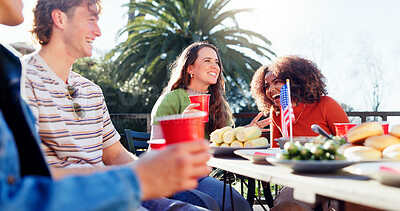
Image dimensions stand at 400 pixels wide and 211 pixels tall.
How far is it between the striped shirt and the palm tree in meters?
13.2

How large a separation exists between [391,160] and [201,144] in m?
0.96

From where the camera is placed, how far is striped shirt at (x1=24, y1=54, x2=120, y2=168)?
1.49 m

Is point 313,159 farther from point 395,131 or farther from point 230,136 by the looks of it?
point 230,136

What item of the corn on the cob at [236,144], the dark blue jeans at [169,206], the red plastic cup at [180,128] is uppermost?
the red plastic cup at [180,128]

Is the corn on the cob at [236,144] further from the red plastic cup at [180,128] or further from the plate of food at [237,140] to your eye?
the red plastic cup at [180,128]

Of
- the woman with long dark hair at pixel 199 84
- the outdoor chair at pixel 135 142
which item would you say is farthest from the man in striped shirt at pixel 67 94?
the outdoor chair at pixel 135 142

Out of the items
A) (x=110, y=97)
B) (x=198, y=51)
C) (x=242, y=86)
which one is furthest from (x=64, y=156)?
(x=110, y=97)

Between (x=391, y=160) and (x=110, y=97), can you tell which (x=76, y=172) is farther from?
(x=110, y=97)

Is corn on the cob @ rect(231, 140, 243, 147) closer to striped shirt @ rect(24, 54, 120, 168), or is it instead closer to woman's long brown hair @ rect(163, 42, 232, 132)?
striped shirt @ rect(24, 54, 120, 168)

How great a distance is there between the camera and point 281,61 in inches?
130

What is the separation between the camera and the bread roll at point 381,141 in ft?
4.52

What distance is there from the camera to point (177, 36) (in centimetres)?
1652

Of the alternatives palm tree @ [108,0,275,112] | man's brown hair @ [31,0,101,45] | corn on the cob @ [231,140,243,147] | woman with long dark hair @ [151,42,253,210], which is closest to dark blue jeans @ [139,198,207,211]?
corn on the cob @ [231,140,243,147]

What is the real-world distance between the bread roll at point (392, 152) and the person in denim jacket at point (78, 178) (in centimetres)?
93
